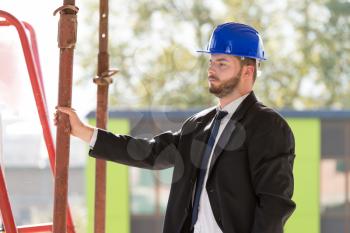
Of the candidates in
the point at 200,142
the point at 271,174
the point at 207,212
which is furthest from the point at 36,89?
the point at 271,174

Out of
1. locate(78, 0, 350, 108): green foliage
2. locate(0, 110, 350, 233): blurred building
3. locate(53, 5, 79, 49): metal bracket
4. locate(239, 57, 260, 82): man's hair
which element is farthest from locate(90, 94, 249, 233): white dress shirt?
locate(78, 0, 350, 108): green foliage

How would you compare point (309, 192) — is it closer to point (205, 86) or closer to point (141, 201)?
point (141, 201)

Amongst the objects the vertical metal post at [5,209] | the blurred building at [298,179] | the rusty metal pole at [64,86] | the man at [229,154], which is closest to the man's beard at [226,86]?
the man at [229,154]

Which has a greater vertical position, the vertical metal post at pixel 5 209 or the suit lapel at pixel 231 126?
the suit lapel at pixel 231 126

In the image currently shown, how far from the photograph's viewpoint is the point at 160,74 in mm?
19094

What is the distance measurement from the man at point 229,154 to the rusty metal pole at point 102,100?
0.47ft

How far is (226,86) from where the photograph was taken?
248 centimetres

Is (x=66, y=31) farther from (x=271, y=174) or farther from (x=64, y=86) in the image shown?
(x=271, y=174)

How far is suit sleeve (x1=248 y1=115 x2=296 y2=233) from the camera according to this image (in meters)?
2.33

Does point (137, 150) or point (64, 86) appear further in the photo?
point (137, 150)

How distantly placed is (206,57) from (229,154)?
53.4 feet

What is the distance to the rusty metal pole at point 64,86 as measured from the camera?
217 cm

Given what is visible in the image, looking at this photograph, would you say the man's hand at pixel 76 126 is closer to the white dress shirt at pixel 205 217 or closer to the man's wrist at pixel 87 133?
the man's wrist at pixel 87 133

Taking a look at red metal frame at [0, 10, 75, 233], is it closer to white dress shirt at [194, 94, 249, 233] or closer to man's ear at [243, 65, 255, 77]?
white dress shirt at [194, 94, 249, 233]
